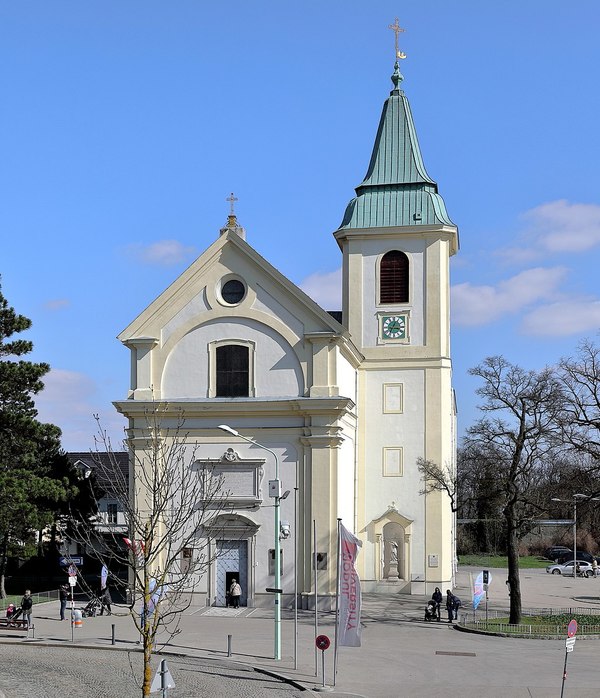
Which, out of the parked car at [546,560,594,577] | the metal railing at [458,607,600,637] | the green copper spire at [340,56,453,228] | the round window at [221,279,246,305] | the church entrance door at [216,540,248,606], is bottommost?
the parked car at [546,560,594,577]

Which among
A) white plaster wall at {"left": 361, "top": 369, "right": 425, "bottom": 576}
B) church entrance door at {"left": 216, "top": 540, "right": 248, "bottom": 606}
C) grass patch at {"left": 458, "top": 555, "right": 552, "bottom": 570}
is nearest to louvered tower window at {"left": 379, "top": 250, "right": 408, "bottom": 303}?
white plaster wall at {"left": 361, "top": 369, "right": 425, "bottom": 576}

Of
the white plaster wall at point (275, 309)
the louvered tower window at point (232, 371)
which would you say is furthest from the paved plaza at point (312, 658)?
the white plaster wall at point (275, 309)

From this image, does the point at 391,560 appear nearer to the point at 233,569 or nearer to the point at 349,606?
the point at 233,569

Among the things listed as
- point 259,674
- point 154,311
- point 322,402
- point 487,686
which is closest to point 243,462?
point 322,402

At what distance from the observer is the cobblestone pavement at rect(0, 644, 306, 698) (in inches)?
968

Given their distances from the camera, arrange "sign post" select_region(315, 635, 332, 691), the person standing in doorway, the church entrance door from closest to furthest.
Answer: "sign post" select_region(315, 635, 332, 691) → the person standing in doorway → the church entrance door

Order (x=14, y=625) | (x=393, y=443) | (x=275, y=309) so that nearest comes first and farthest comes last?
(x=14, y=625), (x=275, y=309), (x=393, y=443)

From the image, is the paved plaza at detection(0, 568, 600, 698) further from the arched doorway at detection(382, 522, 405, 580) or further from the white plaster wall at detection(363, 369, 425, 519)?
the white plaster wall at detection(363, 369, 425, 519)

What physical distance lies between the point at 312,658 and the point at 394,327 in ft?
72.0

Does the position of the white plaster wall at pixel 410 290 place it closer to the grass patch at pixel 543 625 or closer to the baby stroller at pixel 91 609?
Result: the grass patch at pixel 543 625

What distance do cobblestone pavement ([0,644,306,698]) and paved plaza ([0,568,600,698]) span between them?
0.12 feet

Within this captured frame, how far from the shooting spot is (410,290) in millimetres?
49094

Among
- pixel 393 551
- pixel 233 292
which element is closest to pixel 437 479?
pixel 393 551

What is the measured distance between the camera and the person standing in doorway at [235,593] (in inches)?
1636
